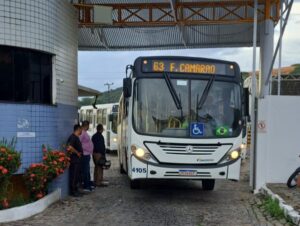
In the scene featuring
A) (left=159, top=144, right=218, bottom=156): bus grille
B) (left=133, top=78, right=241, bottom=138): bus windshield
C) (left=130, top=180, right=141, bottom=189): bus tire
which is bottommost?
(left=130, top=180, right=141, bottom=189): bus tire

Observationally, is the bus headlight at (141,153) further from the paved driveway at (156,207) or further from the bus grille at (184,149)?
the paved driveway at (156,207)

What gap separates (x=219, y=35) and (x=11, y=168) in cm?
1239

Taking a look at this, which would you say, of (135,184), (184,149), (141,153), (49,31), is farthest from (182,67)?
(135,184)

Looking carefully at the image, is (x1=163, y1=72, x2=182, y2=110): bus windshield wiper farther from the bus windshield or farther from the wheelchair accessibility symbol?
the wheelchair accessibility symbol

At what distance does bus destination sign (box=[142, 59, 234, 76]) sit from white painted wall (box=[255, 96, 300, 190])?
2.48 metres

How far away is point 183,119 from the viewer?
10055mm

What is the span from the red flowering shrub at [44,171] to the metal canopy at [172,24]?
581 centimetres

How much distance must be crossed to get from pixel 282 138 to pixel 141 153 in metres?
4.34

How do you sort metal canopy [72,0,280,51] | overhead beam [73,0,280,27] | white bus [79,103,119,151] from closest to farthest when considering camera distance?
overhead beam [73,0,280,27]
metal canopy [72,0,280,51]
white bus [79,103,119,151]

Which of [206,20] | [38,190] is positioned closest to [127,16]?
[206,20]

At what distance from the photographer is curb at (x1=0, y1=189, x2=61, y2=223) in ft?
27.3

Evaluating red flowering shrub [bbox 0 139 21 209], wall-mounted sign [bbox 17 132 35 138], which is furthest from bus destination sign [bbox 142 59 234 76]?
red flowering shrub [bbox 0 139 21 209]

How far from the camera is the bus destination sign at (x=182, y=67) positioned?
33.8 ft

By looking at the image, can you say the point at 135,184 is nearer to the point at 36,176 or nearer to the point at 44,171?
the point at 44,171
